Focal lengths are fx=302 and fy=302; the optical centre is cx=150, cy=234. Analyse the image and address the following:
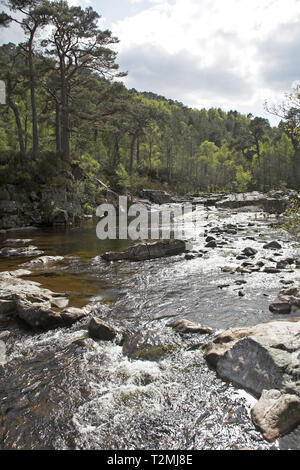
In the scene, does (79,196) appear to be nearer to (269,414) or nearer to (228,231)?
(228,231)

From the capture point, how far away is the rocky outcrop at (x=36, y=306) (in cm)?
755

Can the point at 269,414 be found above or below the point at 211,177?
below

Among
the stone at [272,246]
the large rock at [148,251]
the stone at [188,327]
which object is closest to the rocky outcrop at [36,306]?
the stone at [188,327]

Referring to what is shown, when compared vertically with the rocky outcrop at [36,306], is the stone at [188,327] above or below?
below

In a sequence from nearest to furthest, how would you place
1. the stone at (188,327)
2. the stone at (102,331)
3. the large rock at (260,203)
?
the stone at (102,331) → the stone at (188,327) → the large rock at (260,203)

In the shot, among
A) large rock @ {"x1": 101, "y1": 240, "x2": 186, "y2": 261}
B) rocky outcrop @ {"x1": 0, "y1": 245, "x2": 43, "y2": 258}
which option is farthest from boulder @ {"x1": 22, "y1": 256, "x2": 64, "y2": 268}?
large rock @ {"x1": 101, "y1": 240, "x2": 186, "y2": 261}

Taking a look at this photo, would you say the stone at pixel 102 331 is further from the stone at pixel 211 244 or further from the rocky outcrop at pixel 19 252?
the stone at pixel 211 244

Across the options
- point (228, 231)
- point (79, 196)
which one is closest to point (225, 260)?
point (228, 231)

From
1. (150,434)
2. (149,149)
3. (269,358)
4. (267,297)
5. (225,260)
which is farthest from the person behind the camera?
(149,149)

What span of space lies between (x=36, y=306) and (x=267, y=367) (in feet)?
18.7

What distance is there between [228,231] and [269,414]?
1871 centimetres

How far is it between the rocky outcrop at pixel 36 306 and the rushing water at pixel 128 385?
11.1 inches

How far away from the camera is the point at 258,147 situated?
263 ft

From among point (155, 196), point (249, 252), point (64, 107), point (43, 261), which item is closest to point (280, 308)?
point (249, 252)
